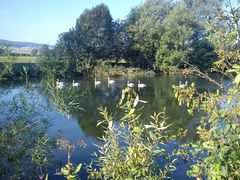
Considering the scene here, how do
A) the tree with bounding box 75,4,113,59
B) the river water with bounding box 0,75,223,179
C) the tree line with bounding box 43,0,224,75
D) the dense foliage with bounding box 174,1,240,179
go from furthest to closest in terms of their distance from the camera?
the tree with bounding box 75,4,113,59, the tree line with bounding box 43,0,224,75, the river water with bounding box 0,75,223,179, the dense foliage with bounding box 174,1,240,179

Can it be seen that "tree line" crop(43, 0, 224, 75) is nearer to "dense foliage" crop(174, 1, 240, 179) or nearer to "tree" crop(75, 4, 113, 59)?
"tree" crop(75, 4, 113, 59)

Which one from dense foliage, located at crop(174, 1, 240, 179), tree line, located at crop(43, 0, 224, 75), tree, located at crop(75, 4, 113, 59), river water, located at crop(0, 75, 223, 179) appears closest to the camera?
dense foliage, located at crop(174, 1, 240, 179)

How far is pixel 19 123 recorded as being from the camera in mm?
5668

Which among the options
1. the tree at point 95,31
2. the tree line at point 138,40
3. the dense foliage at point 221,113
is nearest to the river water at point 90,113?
the dense foliage at point 221,113

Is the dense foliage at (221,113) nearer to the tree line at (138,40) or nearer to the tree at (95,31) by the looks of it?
the tree line at (138,40)

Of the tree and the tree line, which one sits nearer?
the tree line

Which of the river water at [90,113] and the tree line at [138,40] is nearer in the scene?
the river water at [90,113]

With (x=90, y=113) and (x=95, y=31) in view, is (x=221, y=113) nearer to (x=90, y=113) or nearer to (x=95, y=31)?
(x=90, y=113)

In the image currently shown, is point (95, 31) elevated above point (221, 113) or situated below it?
above

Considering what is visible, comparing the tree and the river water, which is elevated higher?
the tree

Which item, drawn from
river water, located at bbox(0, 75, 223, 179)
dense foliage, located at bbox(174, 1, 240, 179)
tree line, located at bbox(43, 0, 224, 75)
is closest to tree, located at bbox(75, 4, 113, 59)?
tree line, located at bbox(43, 0, 224, 75)

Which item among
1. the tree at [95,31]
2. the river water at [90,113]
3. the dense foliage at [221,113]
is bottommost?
the river water at [90,113]

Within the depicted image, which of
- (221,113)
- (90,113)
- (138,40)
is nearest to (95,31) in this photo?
(138,40)

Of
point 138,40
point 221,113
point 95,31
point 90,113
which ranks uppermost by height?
point 95,31
